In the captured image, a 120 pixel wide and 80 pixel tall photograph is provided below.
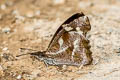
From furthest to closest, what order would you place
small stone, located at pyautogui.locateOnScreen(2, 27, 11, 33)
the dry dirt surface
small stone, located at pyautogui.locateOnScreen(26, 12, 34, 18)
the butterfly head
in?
small stone, located at pyautogui.locateOnScreen(26, 12, 34, 18)
small stone, located at pyautogui.locateOnScreen(2, 27, 11, 33)
the dry dirt surface
the butterfly head

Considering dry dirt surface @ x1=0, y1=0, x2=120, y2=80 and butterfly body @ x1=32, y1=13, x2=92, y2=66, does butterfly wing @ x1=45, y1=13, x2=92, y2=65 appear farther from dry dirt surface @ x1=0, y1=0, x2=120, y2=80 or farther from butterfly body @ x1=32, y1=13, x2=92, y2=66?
dry dirt surface @ x1=0, y1=0, x2=120, y2=80

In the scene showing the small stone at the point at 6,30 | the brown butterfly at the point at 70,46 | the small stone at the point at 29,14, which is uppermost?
the small stone at the point at 29,14

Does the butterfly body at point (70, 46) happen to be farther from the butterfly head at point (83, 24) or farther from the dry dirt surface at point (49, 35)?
the dry dirt surface at point (49, 35)

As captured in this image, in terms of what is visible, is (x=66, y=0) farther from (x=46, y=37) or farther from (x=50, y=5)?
(x=46, y=37)

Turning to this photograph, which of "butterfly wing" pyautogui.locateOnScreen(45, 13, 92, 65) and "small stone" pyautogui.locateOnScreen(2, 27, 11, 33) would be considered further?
"small stone" pyautogui.locateOnScreen(2, 27, 11, 33)

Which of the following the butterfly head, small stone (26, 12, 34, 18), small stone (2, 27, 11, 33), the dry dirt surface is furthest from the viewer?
small stone (26, 12, 34, 18)

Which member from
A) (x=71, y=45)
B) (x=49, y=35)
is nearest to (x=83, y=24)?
(x=71, y=45)

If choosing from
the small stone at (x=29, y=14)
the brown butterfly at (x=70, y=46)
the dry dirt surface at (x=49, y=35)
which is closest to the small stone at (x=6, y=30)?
the dry dirt surface at (x=49, y=35)

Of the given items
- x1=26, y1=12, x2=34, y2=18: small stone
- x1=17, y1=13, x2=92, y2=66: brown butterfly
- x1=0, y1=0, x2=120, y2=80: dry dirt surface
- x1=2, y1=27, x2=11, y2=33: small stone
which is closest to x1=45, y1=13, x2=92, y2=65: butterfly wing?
x1=17, y1=13, x2=92, y2=66: brown butterfly
